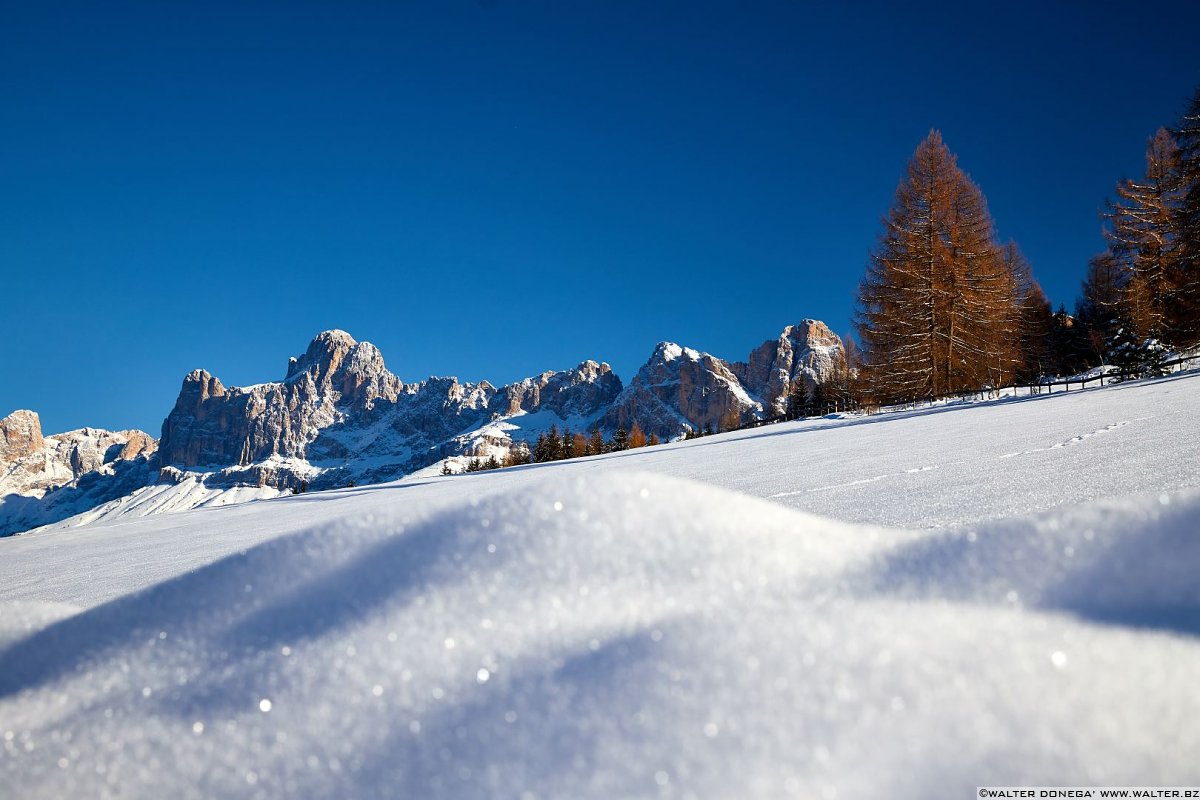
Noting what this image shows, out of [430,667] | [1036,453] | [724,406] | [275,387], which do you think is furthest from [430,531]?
[275,387]

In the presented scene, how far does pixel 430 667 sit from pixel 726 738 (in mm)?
300

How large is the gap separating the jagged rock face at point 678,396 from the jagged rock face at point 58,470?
506ft

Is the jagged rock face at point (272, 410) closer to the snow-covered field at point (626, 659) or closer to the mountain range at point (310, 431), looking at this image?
the mountain range at point (310, 431)

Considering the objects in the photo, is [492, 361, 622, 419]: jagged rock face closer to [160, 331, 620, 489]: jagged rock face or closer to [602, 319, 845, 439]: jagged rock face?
[160, 331, 620, 489]: jagged rock face

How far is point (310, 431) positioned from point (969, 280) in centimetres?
18815

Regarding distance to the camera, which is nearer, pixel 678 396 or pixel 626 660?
A: pixel 626 660

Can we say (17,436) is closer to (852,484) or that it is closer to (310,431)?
(310,431)

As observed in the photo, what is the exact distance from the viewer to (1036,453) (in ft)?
8.68

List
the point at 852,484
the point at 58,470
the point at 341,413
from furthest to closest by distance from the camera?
the point at 58,470 < the point at 341,413 < the point at 852,484

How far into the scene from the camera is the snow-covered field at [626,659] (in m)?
0.44

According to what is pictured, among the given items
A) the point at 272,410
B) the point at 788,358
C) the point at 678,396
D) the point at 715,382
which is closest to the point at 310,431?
the point at 272,410

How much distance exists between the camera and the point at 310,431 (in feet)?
568

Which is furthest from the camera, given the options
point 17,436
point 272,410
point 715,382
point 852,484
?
point 17,436

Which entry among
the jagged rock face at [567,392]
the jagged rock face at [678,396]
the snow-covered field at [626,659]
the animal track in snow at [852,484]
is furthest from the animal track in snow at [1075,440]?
the jagged rock face at [567,392]
